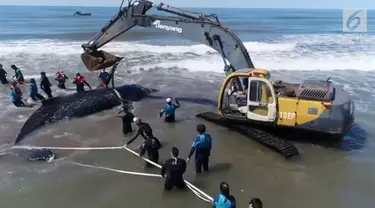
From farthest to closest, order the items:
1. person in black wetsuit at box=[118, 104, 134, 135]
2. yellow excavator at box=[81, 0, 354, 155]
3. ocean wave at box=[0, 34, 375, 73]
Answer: ocean wave at box=[0, 34, 375, 73], person in black wetsuit at box=[118, 104, 134, 135], yellow excavator at box=[81, 0, 354, 155]

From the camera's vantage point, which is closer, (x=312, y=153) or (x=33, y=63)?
(x=312, y=153)

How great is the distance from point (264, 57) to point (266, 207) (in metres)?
22.8

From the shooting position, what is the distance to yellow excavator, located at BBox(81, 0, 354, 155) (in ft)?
38.2

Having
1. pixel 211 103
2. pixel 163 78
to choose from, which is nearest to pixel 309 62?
pixel 163 78

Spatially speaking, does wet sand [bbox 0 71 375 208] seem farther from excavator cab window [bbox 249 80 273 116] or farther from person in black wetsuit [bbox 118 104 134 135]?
excavator cab window [bbox 249 80 273 116]

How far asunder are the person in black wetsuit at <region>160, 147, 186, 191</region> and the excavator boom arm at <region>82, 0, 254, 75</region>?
5.68 meters

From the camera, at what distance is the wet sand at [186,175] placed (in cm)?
941

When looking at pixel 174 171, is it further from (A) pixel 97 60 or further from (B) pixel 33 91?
(B) pixel 33 91

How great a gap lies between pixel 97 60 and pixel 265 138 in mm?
7825

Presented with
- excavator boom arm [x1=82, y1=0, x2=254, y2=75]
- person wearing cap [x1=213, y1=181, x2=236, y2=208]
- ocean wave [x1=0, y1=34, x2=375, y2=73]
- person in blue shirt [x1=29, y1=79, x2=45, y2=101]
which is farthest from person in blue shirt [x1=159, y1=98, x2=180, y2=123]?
ocean wave [x1=0, y1=34, x2=375, y2=73]

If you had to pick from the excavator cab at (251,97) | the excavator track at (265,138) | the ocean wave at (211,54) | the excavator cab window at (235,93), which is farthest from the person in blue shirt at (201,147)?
the ocean wave at (211,54)

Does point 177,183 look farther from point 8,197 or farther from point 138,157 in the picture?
point 8,197

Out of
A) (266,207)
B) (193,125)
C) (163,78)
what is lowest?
(266,207)

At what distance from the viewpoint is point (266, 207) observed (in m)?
9.12
